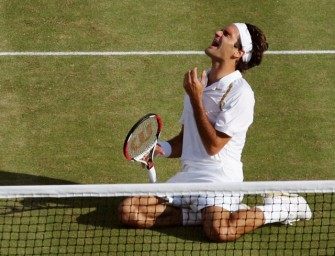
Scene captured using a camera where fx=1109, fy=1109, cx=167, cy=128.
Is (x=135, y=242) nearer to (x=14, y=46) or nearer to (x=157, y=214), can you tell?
(x=157, y=214)

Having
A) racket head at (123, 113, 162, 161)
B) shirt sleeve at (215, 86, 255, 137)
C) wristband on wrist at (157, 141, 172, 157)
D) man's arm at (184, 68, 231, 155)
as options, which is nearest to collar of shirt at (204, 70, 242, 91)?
shirt sleeve at (215, 86, 255, 137)

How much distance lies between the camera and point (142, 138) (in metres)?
11.1

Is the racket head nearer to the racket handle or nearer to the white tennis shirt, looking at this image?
the racket handle

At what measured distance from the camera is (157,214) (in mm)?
10961

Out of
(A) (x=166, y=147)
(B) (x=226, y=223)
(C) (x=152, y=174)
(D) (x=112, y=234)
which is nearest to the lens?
(B) (x=226, y=223)

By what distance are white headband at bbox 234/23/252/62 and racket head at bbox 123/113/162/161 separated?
1.13 meters

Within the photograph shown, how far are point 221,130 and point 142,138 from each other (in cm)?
90

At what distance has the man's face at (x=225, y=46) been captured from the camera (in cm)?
1074

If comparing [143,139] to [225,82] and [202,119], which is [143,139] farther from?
[225,82]

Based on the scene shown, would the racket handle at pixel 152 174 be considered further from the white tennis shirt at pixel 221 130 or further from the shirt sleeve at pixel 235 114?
the shirt sleeve at pixel 235 114

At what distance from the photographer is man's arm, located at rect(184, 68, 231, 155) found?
34.1ft

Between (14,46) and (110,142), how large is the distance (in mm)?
2607

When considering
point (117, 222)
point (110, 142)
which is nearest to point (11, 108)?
point (110, 142)

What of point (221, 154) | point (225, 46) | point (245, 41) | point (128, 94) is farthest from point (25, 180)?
point (245, 41)
